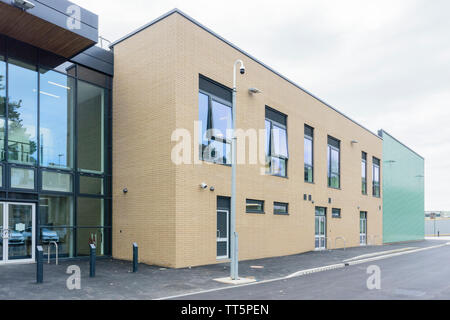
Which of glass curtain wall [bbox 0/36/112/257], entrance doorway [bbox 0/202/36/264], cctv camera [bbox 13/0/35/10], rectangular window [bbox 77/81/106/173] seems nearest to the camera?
cctv camera [bbox 13/0/35/10]

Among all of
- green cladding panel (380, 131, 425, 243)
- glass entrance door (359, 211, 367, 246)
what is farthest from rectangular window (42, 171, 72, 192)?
green cladding panel (380, 131, 425, 243)

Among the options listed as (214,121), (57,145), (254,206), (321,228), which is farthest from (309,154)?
(57,145)

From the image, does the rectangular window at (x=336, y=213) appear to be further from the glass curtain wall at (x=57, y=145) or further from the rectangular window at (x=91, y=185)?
the rectangular window at (x=91, y=185)

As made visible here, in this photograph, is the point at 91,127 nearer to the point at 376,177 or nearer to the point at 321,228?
the point at 321,228

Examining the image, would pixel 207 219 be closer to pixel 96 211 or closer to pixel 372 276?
pixel 96 211

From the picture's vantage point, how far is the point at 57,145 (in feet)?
49.5

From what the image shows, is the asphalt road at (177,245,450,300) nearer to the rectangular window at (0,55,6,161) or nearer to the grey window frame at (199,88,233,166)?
the grey window frame at (199,88,233,166)

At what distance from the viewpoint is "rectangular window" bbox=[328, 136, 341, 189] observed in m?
25.7

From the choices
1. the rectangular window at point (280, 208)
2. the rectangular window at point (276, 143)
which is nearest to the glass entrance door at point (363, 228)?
the rectangular window at point (280, 208)

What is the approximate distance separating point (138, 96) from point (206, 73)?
115 inches

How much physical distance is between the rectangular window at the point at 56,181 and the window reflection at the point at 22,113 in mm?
735

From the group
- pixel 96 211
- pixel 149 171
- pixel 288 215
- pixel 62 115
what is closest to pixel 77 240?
pixel 96 211

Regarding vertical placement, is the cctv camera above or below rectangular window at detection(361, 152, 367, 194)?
above

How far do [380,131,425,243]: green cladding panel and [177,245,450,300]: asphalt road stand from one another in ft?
72.4
